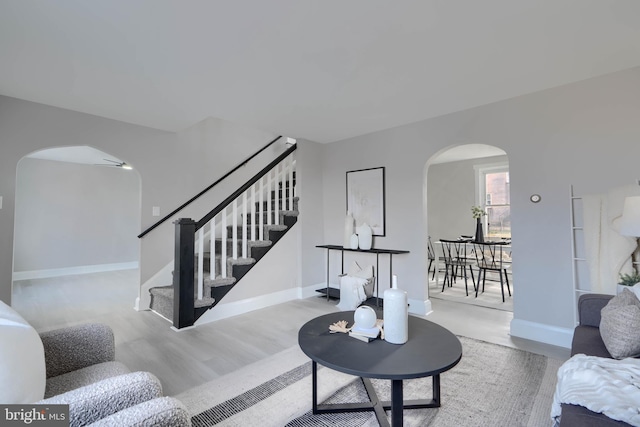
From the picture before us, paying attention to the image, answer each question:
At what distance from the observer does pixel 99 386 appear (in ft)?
3.26

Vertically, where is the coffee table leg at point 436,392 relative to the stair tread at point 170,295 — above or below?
below

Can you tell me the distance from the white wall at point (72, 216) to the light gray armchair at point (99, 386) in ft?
18.4

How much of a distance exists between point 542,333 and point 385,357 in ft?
7.78

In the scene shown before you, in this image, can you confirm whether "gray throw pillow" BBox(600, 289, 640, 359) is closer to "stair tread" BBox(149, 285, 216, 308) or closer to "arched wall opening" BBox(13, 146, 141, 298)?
"stair tread" BBox(149, 285, 216, 308)

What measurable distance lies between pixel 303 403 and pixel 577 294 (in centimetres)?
269

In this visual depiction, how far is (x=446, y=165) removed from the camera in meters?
6.63

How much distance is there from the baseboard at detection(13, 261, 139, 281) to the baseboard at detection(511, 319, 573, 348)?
787 centimetres

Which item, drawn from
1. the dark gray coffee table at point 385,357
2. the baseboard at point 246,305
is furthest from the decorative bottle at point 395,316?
the baseboard at point 246,305

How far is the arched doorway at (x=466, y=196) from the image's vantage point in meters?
5.63

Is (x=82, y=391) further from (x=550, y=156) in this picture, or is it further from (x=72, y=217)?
(x=72, y=217)

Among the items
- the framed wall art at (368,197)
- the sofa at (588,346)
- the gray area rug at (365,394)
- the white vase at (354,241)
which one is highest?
the framed wall art at (368,197)

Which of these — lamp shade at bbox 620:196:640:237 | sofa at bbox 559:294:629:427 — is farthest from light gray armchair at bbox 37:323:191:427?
lamp shade at bbox 620:196:640:237

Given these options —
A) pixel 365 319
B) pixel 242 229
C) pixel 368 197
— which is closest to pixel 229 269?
pixel 242 229

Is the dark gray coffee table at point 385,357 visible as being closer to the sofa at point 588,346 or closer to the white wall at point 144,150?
the sofa at point 588,346
